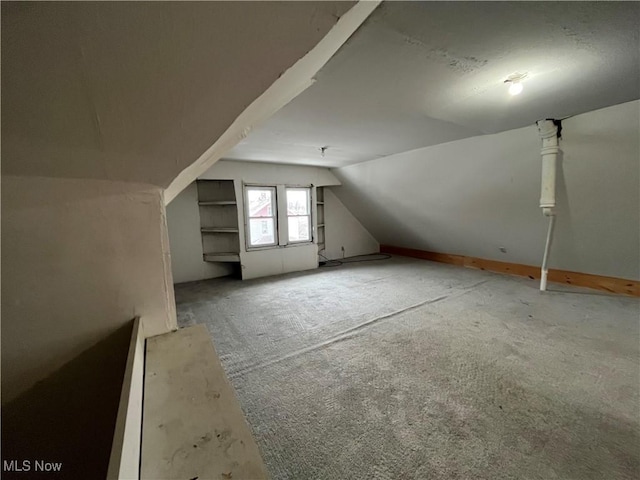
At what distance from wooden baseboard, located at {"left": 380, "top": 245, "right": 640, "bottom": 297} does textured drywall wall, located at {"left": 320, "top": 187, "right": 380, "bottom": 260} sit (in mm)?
1246

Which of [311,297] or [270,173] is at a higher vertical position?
[270,173]

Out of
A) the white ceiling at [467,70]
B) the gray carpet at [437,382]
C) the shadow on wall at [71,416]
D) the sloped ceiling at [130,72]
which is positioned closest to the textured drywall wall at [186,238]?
the gray carpet at [437,382]

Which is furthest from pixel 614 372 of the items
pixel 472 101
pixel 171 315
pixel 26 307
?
pixel 26 307

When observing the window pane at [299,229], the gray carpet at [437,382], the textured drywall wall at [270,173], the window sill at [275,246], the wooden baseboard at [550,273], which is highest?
the textured drywall wall at [270,173]

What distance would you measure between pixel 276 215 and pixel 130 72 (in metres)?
3.95

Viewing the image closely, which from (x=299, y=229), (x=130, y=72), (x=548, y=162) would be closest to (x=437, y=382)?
(x=130, y=72)

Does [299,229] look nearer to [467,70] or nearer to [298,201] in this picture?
[298,201]

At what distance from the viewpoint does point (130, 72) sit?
0.65m

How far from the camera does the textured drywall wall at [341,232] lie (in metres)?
5.78

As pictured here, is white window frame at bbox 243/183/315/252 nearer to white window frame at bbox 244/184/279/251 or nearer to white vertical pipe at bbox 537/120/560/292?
white window frame at bbox 244/184/279/251

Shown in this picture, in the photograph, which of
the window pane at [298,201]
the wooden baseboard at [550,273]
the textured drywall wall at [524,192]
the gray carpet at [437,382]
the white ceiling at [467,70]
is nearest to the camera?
the white ceiling at [467,70]

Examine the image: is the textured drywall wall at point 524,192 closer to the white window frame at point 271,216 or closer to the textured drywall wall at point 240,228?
the textured drywall wall at point 240,228

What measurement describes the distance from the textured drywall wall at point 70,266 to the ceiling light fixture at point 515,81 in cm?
215

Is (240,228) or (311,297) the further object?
(240,228)
